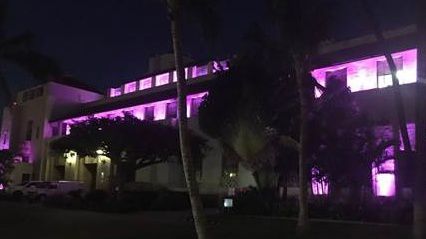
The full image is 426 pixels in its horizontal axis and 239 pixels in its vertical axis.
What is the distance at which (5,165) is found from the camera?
56.6 metres

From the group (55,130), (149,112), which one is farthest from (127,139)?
(55,130)

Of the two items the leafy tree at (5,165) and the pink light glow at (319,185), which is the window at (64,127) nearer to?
the leafy tree at (5,165)

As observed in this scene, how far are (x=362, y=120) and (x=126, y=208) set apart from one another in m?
14.5

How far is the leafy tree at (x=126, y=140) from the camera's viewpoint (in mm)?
34000

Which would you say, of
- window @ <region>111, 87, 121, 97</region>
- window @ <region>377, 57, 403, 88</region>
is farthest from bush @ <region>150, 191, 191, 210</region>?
window @ <region>111, 87, 121, 97</region>

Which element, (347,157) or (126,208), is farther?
(126,208)

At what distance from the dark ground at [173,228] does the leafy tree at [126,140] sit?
24.7 feet

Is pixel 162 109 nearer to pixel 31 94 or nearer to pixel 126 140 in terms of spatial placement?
pixel 126 140

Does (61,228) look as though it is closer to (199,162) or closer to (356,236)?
(356,236)

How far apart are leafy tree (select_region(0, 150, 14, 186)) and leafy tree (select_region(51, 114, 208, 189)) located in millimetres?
22334

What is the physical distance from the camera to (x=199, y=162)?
39.8 metres

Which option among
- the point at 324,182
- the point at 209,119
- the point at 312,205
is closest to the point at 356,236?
the point at 312,205

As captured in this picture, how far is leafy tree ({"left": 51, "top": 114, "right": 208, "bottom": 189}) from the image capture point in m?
34.0

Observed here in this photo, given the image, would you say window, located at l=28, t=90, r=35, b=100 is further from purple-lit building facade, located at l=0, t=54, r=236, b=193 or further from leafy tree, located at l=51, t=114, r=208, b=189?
leafy tree, located at l=51, t=114, r=208, b=189
